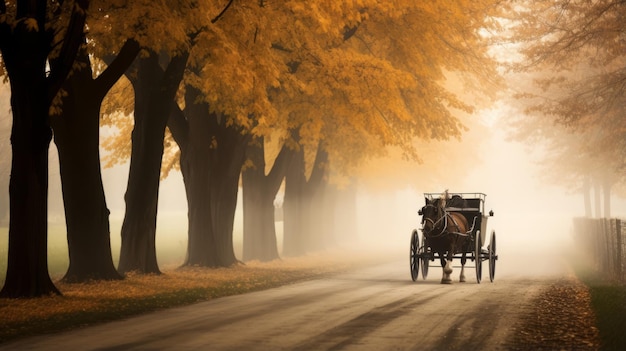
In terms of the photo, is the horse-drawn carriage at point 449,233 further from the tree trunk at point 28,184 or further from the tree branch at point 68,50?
the tree branch at point 68,50

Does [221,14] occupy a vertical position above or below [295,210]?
above

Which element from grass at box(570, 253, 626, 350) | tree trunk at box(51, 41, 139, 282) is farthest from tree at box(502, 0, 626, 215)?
tree trunk at box(51, 41, 139, 282)

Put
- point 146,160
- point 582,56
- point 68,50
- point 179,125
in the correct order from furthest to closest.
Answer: point 582,56 → point 179,125 → point 146,160 → point 68,50

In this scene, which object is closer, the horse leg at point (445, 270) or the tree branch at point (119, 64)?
the tree branch at point (119, 64)

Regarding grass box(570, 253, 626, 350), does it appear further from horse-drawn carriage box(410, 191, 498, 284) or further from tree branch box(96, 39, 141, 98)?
tree branch box(96, 39, 141, 98)

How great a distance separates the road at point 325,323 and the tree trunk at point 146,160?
4.81 meters

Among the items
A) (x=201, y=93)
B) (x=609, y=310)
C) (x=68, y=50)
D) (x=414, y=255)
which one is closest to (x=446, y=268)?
(x=414, y=255)

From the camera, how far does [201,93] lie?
90.5ft

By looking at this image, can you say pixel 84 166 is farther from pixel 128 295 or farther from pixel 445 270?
pixel 445 270

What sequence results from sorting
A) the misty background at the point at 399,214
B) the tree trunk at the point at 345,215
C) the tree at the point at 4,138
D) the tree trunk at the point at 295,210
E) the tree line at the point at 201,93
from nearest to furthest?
the tree line at the point at 201,93 < the tree trunk at the point at 295,210 < the misty background at the point at 399,214 < the tree trunk at the point at 345,215 < the tree at the point at 4,138

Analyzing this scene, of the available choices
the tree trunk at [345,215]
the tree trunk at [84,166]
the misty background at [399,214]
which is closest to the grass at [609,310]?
the misty background at [399,214]

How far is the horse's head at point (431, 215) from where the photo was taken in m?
22.9

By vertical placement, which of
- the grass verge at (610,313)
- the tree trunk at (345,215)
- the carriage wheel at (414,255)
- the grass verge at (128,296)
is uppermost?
the tree trunk at (345,215)

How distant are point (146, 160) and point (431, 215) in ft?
24.6
